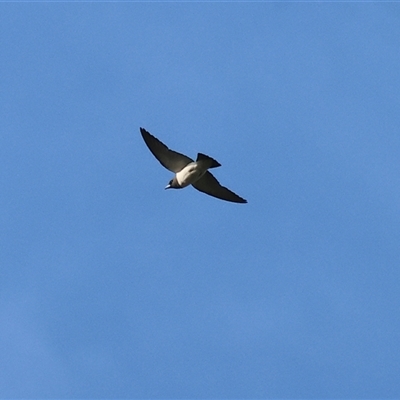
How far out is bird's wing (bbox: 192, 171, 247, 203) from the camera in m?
37.1

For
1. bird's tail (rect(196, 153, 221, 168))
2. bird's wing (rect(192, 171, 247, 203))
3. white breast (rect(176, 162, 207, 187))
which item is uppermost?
bird's wing (rect(192, 171, 247, 203))

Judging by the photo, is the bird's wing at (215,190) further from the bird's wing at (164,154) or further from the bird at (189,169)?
the bird's wing at (164,154)

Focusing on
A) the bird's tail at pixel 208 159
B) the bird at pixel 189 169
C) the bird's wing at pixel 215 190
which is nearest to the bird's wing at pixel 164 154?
the bird at pixel 189 169

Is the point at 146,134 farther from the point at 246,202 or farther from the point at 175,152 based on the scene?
the point at 246,202

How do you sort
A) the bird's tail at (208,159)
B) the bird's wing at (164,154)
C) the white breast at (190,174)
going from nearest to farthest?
the bird's tail at (208,159)
the white breast at (190,174)
the bird's wing at (164,154)

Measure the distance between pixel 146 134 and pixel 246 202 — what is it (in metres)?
3.54

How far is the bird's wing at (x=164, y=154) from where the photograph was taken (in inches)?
1428

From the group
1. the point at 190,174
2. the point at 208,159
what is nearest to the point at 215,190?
the point at 190,174

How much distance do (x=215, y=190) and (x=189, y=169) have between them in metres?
1.93

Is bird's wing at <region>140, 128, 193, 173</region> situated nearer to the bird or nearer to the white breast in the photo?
the bird

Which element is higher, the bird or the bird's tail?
the bird

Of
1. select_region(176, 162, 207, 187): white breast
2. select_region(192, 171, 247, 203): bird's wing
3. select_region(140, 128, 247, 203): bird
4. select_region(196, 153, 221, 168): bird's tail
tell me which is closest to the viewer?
select_region(196, 153, 221, 168): bird's tail

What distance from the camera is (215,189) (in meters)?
37.3

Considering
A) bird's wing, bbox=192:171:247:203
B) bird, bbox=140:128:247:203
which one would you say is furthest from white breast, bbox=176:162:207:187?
bird's wing, bbox=192:171:247:203
